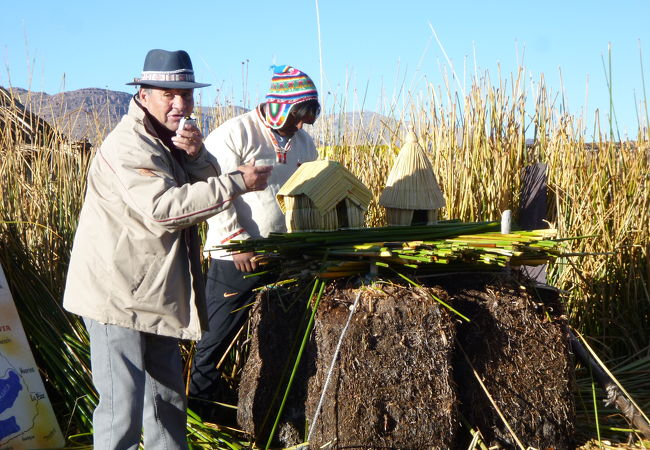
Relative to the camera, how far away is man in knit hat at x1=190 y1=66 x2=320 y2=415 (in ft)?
10.5

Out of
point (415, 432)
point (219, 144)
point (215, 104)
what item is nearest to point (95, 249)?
point (219, 144)

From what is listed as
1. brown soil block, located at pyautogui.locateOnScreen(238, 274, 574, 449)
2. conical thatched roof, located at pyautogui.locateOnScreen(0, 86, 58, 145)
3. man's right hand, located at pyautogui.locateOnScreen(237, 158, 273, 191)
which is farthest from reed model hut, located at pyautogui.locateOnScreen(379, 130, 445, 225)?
conical thatched roof, located at pyautogui.locateOnScreen(0, 86, 58, 145)

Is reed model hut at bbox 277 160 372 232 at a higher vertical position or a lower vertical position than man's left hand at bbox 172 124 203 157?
lower

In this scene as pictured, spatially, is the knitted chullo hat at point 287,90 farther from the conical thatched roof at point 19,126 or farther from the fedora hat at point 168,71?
the conical thatched roof at point 19,126

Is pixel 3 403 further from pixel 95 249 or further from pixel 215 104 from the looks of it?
pixel 215 104

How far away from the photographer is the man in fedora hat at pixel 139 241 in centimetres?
233

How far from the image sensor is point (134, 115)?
2.45 m

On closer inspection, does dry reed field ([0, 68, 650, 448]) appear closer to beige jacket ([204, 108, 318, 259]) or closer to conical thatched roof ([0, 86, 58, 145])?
conical thatched roof ([0, 86, 58, 145])

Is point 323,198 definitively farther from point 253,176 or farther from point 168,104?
point 168,104

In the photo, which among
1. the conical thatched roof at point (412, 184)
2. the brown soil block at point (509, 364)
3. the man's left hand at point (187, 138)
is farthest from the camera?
the conical thatched roof at point (412, 184)

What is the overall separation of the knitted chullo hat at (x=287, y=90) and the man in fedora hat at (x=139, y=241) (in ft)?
2.22

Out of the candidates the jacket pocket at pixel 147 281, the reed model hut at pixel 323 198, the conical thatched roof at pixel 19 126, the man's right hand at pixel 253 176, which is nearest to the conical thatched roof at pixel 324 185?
the reed model hut at pixel 323 198

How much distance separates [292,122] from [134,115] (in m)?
0.92

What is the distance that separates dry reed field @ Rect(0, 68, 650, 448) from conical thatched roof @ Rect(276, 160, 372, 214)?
44.3 inches
